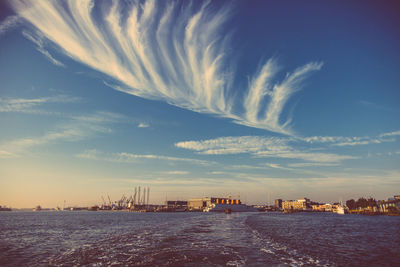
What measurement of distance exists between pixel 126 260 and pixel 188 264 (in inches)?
255

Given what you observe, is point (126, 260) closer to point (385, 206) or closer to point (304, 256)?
point (304, 256)

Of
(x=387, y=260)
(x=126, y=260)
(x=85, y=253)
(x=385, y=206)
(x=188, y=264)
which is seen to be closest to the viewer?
(x=188, y=264)

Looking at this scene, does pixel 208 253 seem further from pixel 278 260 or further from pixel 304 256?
pixel 304 256

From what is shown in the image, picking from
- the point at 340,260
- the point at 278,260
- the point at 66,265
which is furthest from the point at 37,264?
the point at 340,260

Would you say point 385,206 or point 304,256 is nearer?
point 304,256

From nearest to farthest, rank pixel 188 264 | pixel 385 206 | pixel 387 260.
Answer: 1. pixel 188 264
2. pixel 387 260
3. pixel 385 206

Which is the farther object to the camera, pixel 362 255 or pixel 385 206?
pixel 385 206

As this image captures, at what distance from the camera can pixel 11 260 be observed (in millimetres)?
21047

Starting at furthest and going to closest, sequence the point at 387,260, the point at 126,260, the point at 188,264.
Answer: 1. the point at 387,260
2. the point at 126,260
3. the point at 188,264

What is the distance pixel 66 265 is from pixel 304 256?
23.9m

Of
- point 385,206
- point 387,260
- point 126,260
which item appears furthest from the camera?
point 385,206

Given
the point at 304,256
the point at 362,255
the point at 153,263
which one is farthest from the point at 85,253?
the point at 362,255

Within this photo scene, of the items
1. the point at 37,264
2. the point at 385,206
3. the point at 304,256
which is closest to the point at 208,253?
the point at 304,256

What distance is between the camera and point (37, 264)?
19.7 m
